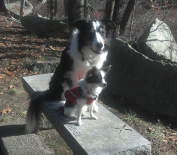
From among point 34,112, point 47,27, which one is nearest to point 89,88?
point 34,112

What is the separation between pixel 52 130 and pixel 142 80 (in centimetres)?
219

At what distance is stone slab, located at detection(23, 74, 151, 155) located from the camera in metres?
2.11

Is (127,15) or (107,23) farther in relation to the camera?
(127,15)

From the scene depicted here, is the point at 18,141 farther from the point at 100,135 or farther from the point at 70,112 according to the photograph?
the point at 100,135

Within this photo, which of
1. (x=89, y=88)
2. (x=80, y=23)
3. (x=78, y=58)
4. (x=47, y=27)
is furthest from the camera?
(x=47, y=27)

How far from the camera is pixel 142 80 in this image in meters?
4.55

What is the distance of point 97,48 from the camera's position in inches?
103

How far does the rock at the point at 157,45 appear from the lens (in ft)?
18.3

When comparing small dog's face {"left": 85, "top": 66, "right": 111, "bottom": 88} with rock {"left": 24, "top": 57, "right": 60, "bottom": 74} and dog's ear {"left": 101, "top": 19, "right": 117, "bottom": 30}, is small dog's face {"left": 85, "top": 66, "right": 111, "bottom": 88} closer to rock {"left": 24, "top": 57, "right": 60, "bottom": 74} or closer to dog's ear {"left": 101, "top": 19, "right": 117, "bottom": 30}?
dog's ear {"left": 101, "top": 19, "right": 117, "bottom": 30}

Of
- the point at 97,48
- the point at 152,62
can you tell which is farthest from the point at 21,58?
the point at 97,48

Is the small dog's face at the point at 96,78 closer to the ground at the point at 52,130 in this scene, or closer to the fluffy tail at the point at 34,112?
the fluffy tail at the point at 34,112

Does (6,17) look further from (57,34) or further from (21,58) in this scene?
(21,58)

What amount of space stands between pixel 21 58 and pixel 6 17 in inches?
313

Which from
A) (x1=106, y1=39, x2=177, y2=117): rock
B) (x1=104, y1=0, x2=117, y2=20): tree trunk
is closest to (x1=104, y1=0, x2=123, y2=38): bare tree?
(x1=104, y1=0, x2=117, y2=20): tree trunk
